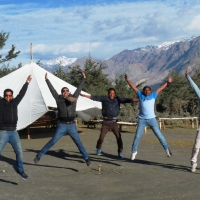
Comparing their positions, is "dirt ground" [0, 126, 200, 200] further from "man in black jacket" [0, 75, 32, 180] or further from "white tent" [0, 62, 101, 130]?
"white tent" [0, 62, 101, 130]

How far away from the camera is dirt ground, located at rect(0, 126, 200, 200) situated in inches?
286

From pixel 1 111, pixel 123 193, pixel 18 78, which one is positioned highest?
pixel 18 78

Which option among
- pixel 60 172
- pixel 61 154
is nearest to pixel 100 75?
pixel 61 154

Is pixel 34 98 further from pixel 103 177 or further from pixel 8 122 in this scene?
pixel 103 177

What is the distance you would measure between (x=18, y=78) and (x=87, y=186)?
1087 cm

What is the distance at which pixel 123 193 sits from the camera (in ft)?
24.2

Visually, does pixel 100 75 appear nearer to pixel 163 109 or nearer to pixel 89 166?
pixel 163 109

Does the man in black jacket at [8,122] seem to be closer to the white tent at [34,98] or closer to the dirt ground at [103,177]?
the dirt ground at [103,177]

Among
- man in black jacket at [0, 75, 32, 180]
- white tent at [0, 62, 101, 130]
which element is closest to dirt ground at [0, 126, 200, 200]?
man in black jacket at [0, 75, 32, 180]

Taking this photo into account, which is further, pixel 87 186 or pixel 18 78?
Result: pixel 18 78

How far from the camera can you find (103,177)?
875cm

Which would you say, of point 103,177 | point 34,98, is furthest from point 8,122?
point 34,98

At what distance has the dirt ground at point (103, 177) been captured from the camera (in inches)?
286

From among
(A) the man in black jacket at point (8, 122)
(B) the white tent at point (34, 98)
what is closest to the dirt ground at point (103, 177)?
(A) the man in black jacket at point (8, 122)
